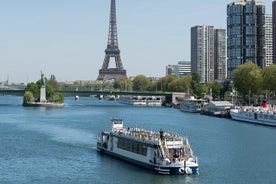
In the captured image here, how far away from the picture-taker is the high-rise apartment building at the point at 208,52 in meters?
172

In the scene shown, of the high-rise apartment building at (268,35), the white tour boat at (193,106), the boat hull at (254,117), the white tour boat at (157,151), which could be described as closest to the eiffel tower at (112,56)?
the high-rise apartment building at (268,35)

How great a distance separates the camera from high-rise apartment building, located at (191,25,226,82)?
566 feet

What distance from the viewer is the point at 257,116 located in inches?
2286

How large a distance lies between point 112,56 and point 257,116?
129551 mm

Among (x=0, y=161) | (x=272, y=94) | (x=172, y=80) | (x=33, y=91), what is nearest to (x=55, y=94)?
(x=33, y=91)

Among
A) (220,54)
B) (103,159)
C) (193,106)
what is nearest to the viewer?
(103,159)

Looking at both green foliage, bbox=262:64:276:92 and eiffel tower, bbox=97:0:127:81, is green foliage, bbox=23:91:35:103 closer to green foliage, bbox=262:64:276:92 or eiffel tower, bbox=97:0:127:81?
green foliage, bbox=262:64:276:92

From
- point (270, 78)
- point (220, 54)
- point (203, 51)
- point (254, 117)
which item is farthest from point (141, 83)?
point (254, 117)

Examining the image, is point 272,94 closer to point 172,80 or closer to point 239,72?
point 239,72

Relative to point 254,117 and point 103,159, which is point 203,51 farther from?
point 103,159

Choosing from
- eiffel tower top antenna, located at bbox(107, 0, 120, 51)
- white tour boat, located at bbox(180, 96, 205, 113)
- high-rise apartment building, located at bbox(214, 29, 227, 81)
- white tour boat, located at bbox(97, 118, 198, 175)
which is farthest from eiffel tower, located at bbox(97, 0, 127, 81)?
white tour boat, located at bbox(97, 118, 198, 175)

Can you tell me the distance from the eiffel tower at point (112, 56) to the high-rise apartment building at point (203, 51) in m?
22.8

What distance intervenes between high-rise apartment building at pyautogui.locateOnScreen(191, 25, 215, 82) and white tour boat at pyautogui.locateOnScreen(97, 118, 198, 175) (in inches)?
5586

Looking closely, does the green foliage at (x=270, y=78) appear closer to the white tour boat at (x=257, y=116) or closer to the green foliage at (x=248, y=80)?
the green foliage at (x=248, y=80)
